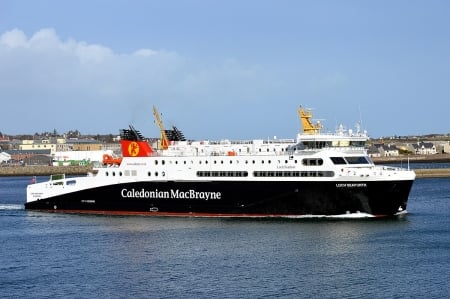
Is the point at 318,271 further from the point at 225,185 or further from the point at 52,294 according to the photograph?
the point at 225,185

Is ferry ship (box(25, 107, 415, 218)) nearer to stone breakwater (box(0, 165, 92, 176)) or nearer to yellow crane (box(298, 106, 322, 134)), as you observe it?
yellow crane (box(298, 106, 322, 134))

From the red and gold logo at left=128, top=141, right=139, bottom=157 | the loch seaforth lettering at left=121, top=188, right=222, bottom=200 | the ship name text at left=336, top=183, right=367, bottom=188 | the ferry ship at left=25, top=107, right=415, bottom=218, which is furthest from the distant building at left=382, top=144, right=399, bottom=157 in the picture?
the ship name text at left=336, top=183, right=367, bottom=188

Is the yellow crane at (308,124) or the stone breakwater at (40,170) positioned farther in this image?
the stone breakwater at (40,170)

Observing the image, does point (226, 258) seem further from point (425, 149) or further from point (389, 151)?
point (425, 149)

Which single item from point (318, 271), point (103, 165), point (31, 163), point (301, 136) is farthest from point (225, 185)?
point (31, 163)

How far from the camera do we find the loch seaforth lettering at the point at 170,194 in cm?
4466

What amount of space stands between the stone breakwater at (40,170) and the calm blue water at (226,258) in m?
82.1

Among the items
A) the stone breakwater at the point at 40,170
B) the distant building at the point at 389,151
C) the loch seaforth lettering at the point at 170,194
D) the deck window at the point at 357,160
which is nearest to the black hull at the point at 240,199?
the loch seaforth lettering at the point at 170,194

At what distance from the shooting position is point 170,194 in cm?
4566

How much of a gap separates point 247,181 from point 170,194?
4.77m

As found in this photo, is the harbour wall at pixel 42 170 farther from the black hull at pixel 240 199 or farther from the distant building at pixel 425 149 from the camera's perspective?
the black hull at pixel 240 199

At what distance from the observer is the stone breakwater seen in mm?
126450

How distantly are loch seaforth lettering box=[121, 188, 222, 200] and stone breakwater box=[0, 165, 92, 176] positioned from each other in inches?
3094

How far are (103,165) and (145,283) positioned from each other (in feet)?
70.3
